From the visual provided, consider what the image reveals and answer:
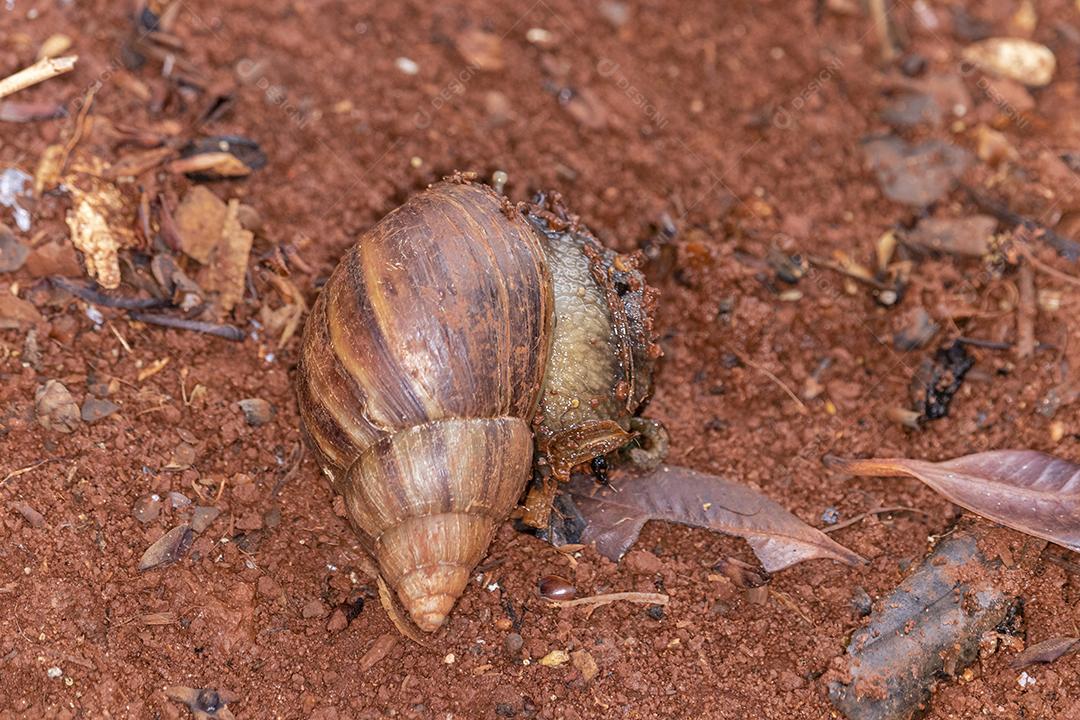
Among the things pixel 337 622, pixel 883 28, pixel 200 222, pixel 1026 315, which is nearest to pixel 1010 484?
pixel 1026 315

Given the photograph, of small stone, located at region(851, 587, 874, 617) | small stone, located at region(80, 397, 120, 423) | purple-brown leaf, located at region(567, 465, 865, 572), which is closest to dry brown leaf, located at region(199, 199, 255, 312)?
small stone, located at region(80, 397, 120, 423)

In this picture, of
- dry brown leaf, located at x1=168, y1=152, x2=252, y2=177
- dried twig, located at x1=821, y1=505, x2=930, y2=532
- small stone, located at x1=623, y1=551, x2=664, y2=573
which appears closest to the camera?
small stone, located at x1=623, y1=551, x2=664, y2=573

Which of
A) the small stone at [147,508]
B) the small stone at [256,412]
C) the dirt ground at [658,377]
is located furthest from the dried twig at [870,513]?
the small stone at [147,508]

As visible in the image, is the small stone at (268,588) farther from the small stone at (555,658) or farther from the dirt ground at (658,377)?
the small stone at (555,658)

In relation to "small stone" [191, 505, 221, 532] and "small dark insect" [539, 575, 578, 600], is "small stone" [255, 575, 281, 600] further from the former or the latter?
"small dark insect" [539, 575, 578, 600]

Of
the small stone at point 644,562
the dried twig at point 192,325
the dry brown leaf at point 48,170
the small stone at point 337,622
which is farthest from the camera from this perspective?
the dry brown leaf at point 48,170

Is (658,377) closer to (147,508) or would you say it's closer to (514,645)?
(514,645)

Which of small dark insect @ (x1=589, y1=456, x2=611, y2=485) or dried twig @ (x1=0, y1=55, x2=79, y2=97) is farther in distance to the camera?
dried twig @ (x1=0, y1=55, x2=79, y2=97)
